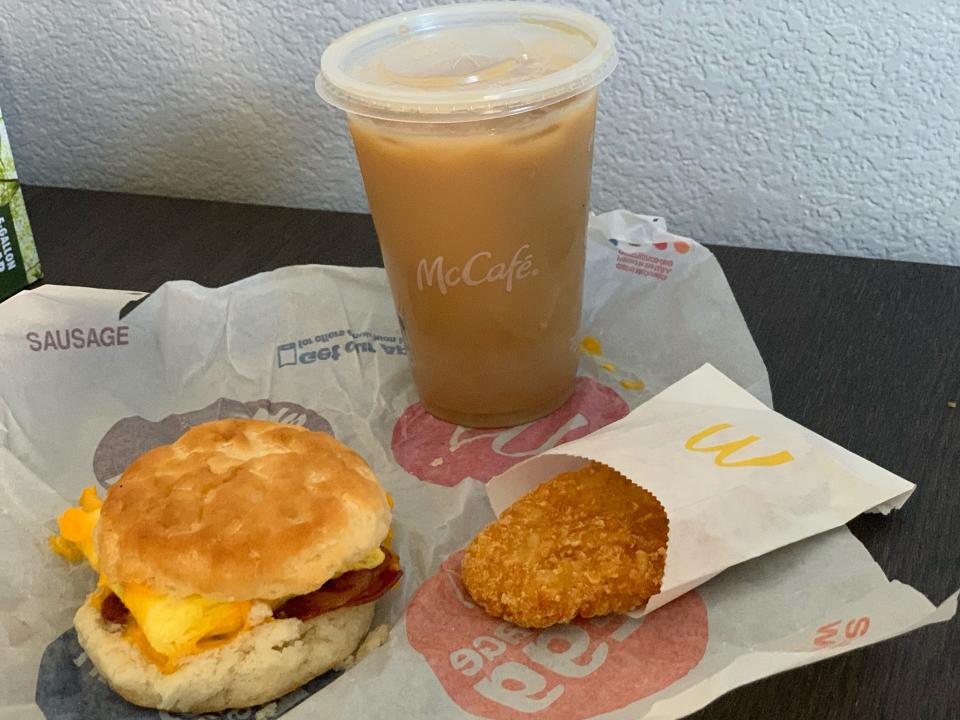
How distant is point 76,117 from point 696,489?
50.2 inches

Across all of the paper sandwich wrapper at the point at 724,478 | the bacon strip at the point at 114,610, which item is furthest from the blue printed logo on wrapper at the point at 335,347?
the bacon strip at the point at 114,610

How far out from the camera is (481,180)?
0.99m

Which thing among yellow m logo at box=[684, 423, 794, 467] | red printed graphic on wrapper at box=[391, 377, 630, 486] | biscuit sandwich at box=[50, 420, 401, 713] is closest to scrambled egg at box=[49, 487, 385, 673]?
biscuit sandwich at box=[50, 420, 401, 713]

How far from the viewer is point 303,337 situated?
129 centimetres

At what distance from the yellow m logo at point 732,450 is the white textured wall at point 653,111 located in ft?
1.68

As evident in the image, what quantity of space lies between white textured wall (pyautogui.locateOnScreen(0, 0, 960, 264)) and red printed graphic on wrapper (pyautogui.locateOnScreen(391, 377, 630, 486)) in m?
0.37

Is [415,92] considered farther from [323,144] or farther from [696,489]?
[323,144]

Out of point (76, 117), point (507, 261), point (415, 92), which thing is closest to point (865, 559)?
point (507, 261)

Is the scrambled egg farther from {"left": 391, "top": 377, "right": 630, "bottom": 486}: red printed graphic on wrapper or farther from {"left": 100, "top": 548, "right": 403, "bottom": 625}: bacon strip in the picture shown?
{"left": 391, "top": 377, "right": 630, "bottom": 486}: red printed graphic on wrapper

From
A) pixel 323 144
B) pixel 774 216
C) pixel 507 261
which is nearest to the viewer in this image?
pixel 507 261

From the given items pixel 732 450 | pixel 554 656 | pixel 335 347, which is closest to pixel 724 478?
pixel 732 450

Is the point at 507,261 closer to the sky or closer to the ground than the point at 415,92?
closer to the ground

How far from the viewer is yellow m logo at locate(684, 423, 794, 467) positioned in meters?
0.94

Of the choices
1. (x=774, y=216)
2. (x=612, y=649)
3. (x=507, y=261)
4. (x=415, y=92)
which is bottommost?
(x=612, y=649)
